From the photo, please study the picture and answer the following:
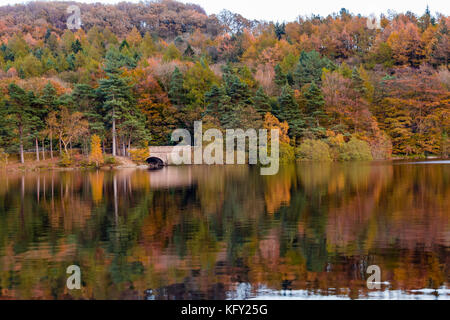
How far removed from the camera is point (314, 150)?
52.6 m

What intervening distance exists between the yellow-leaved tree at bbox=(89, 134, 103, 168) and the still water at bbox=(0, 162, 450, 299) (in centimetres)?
2614

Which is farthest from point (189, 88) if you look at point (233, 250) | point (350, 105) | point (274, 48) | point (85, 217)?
point (233, 250)

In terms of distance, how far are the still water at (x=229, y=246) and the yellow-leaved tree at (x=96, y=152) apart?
85.8 ft

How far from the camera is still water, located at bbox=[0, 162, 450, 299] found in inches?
328

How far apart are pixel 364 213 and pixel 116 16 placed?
436 feet

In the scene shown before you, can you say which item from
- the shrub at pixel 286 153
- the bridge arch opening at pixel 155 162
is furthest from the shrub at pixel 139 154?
the shrub at pixel 286 153

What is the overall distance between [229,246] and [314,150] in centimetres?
4234

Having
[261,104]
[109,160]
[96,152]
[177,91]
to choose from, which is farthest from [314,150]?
[96,152]

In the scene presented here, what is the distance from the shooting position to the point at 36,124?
153ft

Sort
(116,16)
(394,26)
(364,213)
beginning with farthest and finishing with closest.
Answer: (116,16)
(394,26)
(364,213)

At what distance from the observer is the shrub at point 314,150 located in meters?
52.3

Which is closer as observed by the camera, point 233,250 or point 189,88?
point 233,250

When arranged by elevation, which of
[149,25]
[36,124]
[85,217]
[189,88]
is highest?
[149,25]
